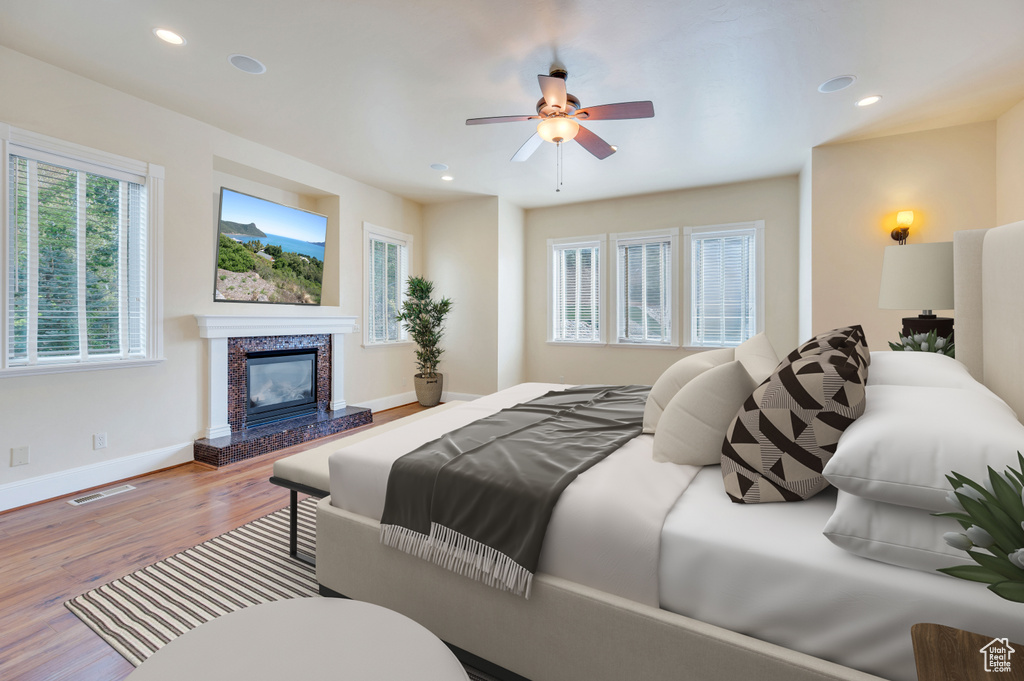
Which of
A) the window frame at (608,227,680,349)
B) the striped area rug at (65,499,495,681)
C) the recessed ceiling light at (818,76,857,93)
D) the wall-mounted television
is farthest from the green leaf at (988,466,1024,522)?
the window frame at (608,227,680,349)

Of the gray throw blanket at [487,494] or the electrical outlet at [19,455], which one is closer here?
the gray throw blanket at [487,494]

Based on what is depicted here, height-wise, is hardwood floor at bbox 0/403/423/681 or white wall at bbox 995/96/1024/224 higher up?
white wall at bbox 995/96/1024/224

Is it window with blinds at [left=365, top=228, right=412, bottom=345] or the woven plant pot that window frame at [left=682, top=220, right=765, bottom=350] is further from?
window with blinds at [left=365, top=228, right=412, bottom=345]

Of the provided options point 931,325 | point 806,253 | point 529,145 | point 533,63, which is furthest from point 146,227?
point 806,253

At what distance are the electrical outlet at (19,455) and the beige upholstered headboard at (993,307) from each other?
4.91 metres

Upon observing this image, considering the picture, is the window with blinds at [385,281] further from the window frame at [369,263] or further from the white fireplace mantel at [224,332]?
the white fireplace mantel at [224,332]

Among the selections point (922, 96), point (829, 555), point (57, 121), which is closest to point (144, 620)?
point (829, 555)

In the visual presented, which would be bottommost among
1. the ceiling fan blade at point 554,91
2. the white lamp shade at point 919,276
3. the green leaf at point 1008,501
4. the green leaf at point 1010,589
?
the green leaf at point 1010,589

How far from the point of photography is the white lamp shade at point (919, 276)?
236 centimetres

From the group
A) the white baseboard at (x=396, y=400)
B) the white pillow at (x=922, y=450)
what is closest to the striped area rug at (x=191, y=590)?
the white pillow at (x=922, y=450)

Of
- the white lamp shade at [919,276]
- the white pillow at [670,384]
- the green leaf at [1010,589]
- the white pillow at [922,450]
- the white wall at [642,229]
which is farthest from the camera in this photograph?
the white wall at [642,229]

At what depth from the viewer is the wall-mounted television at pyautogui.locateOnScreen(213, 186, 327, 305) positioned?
13.3ft

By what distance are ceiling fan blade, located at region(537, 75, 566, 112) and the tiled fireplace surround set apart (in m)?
3.20

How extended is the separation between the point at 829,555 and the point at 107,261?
4420 mm
